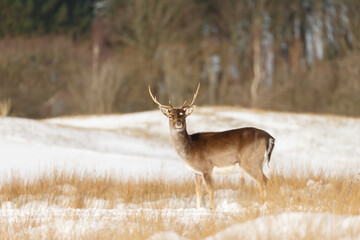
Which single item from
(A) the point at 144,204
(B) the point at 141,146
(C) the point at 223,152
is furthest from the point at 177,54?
(C) the point at 223,152

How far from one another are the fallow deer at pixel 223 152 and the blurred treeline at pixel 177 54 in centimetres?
1545

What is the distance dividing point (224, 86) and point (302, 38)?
587 cm

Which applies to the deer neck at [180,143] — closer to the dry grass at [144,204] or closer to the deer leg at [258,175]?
the dry grass at [144,204]

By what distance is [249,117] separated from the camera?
1666 cm

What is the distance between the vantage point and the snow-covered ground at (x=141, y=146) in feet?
32.3

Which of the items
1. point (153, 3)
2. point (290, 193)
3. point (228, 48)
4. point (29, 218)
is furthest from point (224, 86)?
point (29, 218)

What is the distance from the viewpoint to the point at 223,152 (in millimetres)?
7449

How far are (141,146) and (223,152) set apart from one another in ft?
22.9

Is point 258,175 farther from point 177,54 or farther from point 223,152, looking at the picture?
point 177,54

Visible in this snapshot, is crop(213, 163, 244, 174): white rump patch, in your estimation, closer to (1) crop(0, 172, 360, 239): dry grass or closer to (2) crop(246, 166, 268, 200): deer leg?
(2) crop(246, 166, 268, 200): deer leg

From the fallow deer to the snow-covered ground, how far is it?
0.49 meters

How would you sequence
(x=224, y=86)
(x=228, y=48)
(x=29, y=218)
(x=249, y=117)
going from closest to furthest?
1. (x=29, y=218)
2. (x=249, y=117)
3. (x=224, y=86)
4. (x=228, y=48)

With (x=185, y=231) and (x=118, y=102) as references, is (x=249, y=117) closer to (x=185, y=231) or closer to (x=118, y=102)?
(x=118, y=102)

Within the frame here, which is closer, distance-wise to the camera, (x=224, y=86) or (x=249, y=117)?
(x=249, y=117)
